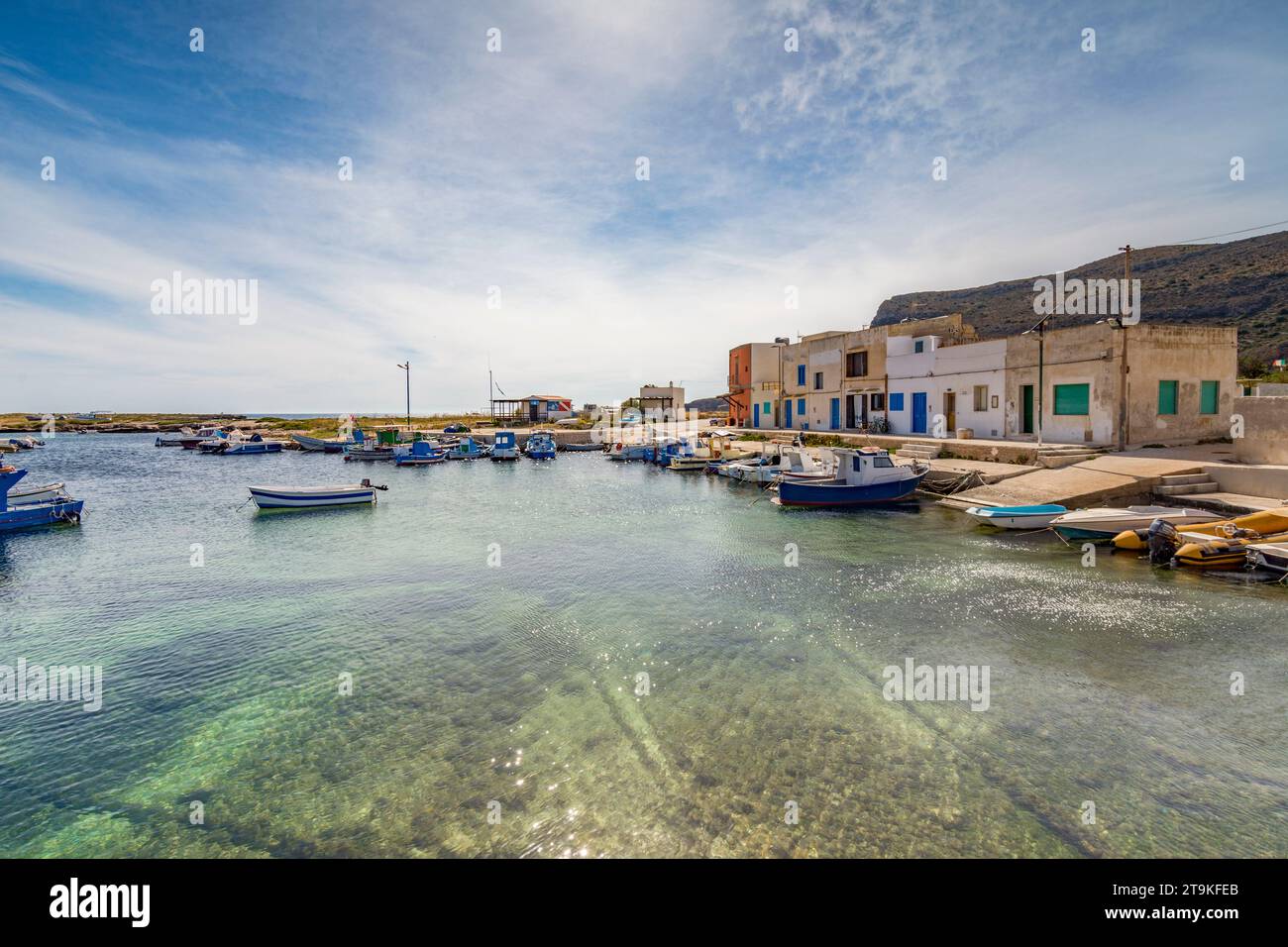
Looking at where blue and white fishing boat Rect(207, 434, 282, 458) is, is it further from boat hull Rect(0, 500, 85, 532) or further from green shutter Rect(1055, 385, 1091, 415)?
green shutter Rect(1055, 385, 1091, 415)

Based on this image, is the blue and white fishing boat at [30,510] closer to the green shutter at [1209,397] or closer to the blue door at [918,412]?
the blue door at [918,412]

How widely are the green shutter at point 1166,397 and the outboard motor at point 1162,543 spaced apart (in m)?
12.3

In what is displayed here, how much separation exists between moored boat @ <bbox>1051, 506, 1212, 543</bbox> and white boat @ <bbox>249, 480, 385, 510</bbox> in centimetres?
2776

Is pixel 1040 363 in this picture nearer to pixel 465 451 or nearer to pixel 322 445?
pixel 465 451

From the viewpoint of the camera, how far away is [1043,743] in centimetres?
723

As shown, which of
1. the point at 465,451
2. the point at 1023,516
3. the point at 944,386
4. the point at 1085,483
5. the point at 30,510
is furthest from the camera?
the point at 465,451

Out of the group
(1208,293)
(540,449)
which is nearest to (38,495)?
(540,449)

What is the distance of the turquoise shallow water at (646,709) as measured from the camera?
5.95 meters

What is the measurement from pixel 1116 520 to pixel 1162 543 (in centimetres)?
204

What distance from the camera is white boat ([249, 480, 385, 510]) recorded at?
26094 mm

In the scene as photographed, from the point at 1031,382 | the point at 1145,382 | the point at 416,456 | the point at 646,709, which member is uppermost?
the point at 1031,382

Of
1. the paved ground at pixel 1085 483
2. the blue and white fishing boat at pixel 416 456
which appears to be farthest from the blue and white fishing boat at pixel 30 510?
the paved ground at pixel 1085 483

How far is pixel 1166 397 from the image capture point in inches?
938

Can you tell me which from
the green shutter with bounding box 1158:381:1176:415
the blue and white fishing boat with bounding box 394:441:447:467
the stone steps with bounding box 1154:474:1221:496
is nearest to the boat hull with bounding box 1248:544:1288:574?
the stone steps with bounding box 1154:474:1221:496
